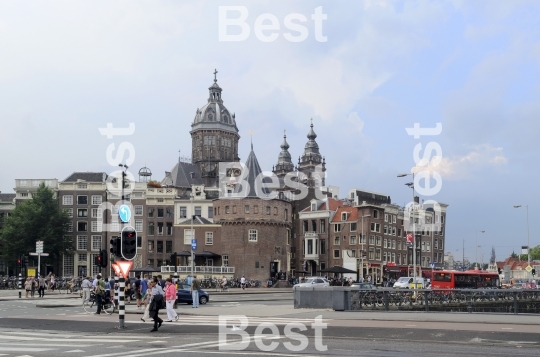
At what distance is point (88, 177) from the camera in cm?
10644

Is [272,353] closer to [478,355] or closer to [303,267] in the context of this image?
[478,355]

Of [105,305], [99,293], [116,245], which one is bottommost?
[105,305]

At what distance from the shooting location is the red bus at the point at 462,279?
224ft

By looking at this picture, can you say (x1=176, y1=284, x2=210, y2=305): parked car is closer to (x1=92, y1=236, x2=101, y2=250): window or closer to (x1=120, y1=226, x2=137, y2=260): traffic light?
(x1=120, y1=226, x2=137, y2=260): traffic light

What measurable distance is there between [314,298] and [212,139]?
110 m

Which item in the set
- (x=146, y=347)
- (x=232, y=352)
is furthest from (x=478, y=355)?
(x=146, y=347)

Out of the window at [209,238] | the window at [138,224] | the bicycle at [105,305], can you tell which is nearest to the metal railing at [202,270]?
the window at [209,238]

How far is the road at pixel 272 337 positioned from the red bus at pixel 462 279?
42020mm

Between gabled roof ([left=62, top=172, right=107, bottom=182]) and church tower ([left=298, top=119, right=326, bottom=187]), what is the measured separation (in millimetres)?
65190

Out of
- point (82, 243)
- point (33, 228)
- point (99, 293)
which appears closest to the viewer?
point (99, 293)

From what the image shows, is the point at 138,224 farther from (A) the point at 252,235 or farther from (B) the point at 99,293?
(B) the point at 99,293

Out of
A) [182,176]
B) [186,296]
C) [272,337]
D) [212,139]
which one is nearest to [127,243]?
[272,337]

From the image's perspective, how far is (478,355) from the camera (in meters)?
15.9

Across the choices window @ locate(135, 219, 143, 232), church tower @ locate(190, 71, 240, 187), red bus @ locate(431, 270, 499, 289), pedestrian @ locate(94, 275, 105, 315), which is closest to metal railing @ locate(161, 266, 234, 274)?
window @ locate(135, 219, 143, 232)
